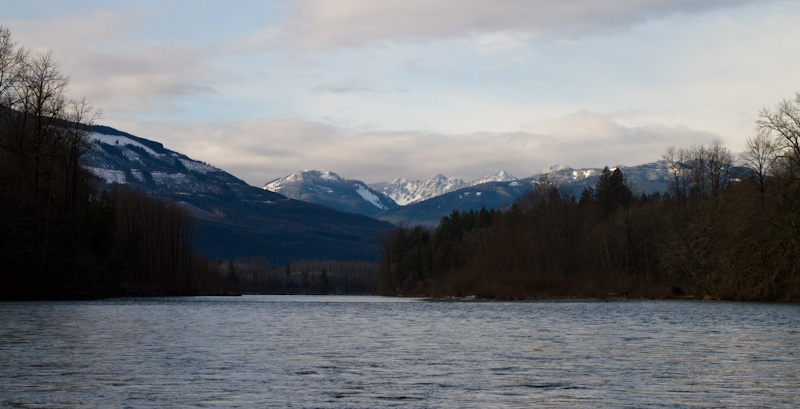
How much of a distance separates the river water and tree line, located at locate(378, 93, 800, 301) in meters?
32.2

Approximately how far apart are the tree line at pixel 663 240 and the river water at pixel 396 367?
Answer: 32170 mm

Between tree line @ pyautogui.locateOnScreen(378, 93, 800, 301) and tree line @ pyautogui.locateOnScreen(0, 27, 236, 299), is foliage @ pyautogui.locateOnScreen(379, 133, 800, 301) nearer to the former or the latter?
tree line @ pyautogui.locateOnScreen(378, 93, 800, 301)

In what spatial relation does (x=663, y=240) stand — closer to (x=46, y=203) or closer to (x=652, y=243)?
(x=652, y=243)

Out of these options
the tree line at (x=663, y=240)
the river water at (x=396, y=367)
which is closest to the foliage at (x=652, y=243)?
the tree line at (x=663, y=240)

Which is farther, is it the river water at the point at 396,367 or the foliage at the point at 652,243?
the foliage at the point at 652,243

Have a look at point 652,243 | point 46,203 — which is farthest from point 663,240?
point 46,203

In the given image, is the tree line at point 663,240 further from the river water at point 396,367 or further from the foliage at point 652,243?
the river water at point 396,367

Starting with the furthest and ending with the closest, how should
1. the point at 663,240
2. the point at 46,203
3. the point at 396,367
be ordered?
1. the point at 663,240
2. the point at 46,203
3. the point at 396,367

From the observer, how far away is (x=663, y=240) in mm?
96125

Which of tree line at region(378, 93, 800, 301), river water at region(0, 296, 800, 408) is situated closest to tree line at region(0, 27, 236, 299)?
river water at region(0, 296, 800, 408)

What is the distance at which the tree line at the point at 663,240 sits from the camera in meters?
67.5

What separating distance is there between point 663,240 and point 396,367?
266 feet

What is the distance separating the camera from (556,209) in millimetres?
108000

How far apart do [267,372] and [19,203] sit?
149 ft
